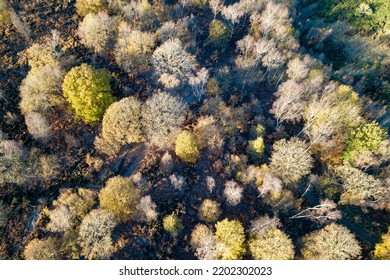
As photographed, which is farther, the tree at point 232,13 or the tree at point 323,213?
the tree at point 232,13

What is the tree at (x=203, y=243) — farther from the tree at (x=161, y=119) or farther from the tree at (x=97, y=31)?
the tree at (x=97, y=31)

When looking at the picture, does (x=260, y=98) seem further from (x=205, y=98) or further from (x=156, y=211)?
(x=156, y=211)

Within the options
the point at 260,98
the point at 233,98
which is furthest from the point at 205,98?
the point at 260,98

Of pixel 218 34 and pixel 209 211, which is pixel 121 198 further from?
pixel 218 34

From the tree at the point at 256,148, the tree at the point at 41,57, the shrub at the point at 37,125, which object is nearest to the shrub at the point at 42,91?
the shrub at the point at 37,125

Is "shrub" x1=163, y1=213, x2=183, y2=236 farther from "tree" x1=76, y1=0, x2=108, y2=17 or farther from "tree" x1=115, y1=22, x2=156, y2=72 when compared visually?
"tree" x1=76, y1=0, x2=108, y2=17

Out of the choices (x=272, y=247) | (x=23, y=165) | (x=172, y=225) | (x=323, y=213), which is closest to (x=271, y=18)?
(x=323, y=213)
